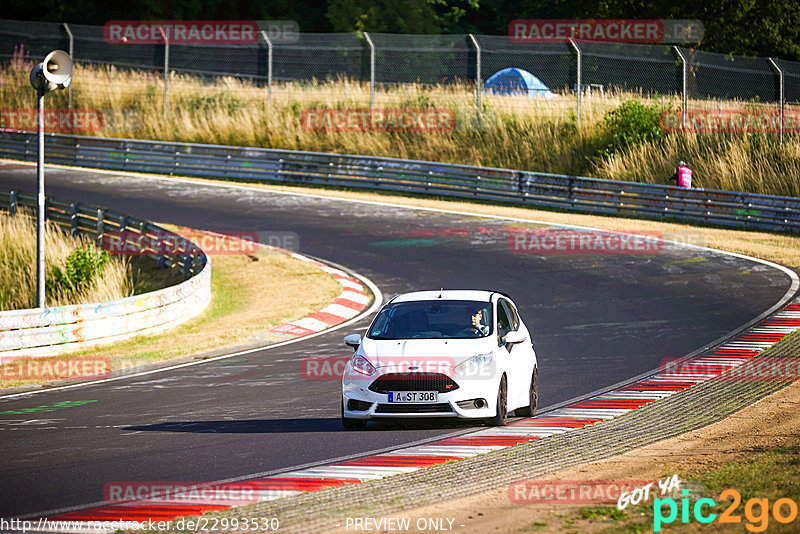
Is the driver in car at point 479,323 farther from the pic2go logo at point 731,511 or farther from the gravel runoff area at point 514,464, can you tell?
the pic2go logo at point 731,511

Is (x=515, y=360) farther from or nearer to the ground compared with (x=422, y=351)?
nearer to the ground

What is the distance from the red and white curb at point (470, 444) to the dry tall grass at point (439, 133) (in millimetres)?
17097

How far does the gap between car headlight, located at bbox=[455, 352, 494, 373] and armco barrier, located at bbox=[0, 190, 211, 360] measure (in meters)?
8.26

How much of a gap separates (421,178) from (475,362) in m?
23.4

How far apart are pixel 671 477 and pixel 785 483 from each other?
86 centimetres

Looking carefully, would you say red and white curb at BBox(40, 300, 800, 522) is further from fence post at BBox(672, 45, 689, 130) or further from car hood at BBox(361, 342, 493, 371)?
fence post at BBox(672, 45, 689, 130)

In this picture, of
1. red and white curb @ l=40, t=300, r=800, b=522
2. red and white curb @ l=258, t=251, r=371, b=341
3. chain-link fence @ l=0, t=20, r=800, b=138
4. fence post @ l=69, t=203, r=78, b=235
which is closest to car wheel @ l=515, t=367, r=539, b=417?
red and white curb @ l=40, t=300, r=800, b=522

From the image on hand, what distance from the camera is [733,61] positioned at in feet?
107

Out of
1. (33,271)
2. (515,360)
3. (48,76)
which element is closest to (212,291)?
(33,271)

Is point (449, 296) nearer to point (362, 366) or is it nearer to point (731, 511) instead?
point (362, 366)

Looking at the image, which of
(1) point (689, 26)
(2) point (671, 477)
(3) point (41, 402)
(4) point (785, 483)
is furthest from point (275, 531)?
(1) point (689, 26)

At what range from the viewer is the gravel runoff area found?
794cm

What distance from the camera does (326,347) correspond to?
668 inches

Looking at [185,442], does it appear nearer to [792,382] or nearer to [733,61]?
[792,382]
